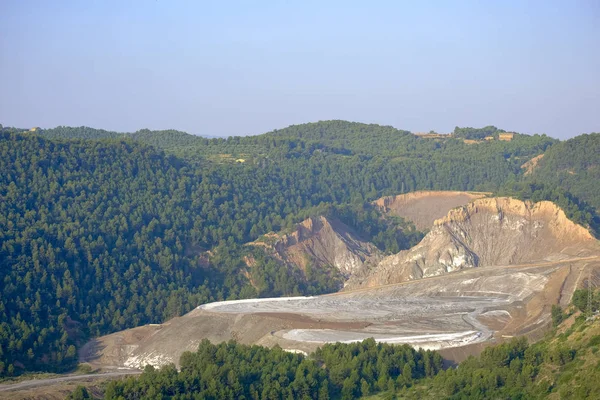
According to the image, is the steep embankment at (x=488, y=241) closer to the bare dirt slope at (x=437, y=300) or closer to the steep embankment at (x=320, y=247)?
the bare dirt slope at (x=437, y=300)

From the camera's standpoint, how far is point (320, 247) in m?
111

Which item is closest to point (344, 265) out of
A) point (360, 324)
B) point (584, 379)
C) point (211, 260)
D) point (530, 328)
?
point (211, 260)

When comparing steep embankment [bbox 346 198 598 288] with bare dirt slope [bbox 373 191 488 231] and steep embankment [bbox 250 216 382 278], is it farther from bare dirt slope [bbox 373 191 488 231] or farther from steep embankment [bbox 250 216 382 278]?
bare dirt slope [bbox 373 191 488 231]

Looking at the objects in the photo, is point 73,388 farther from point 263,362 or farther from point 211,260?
point 211,260

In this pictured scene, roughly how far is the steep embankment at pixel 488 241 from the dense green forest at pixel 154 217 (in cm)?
302

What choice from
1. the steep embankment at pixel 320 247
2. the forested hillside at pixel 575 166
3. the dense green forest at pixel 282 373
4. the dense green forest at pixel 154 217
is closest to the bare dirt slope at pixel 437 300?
the steep embankment at pixel 320 247

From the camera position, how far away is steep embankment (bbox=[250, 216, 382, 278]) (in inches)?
4262

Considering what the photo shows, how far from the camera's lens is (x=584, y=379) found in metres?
54.3

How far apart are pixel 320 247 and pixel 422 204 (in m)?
22.1

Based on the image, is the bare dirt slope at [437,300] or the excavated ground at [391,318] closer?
the excavated ground at [391,318]

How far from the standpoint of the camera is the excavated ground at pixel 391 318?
75312 mm

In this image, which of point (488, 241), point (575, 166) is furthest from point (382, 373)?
point (575, 166)

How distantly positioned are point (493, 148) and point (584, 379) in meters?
110

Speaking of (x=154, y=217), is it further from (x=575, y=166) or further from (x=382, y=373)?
(x=575, y=166)
